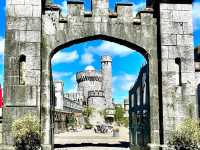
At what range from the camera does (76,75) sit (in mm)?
80000

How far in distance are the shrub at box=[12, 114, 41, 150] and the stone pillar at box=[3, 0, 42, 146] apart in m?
0.49

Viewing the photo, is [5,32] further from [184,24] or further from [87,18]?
[184,24]

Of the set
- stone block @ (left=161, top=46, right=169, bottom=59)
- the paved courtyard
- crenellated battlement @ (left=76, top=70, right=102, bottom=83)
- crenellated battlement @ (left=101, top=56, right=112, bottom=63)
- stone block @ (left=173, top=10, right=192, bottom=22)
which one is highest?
crenellated battlement @ (left=101, top=56, right=112, bottom=63)

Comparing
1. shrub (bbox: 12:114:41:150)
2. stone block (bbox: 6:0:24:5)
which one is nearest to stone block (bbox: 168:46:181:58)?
shrub (bbox: 12:114:41:150)

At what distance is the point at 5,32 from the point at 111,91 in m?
70.8

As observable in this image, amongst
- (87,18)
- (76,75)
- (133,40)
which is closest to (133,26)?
(133,40)

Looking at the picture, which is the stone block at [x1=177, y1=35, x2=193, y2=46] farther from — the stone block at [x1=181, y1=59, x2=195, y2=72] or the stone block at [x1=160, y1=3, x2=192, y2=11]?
the stone block at [x1=160, y1=3, x2=192, y2=11]

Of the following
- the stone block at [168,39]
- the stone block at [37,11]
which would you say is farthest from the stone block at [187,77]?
the stone block at [37,11]

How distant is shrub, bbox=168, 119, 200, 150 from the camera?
32.0ft

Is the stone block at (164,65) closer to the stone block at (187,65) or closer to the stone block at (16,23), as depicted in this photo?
the stone block at (187,65)

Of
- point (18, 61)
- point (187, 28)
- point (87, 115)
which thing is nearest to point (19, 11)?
point (18, 61)

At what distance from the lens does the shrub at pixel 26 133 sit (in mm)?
9656

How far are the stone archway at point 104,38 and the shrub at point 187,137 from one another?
1.76 ft

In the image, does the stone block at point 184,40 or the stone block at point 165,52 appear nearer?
the stone block at point 165,52
